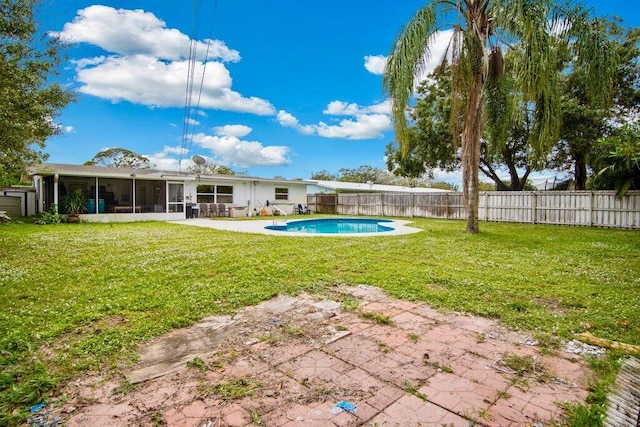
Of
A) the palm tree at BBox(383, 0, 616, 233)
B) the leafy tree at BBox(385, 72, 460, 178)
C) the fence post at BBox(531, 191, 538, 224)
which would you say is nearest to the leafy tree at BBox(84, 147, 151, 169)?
the leafy tree at BBox(385, 72, 460, 178)

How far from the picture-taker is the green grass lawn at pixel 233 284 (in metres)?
3.00

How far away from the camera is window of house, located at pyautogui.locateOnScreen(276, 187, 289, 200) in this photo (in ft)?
77.7

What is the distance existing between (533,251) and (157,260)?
8.20 metres

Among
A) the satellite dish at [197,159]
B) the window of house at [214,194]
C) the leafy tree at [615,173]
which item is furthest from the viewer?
the satellite dish at [197,159]

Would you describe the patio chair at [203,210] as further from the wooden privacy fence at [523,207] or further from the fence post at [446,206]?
the fence post at [446,206]

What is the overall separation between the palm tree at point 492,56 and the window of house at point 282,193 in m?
14.6

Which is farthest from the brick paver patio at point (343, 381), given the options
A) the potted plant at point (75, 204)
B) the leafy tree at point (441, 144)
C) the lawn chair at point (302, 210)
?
the lawn chair at point (302, 210)

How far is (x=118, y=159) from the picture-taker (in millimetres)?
34500

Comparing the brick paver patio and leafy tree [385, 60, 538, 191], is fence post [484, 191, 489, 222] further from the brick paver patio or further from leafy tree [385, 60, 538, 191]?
the brick paver patio

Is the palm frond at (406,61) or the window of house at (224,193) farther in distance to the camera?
the window of house at (224,193)

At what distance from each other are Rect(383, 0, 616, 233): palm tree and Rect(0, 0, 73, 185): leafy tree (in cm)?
837

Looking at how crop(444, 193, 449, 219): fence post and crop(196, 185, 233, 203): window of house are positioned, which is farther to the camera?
crop(196, 185, 233, 203): window of house

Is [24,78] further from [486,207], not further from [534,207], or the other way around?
[534,207]

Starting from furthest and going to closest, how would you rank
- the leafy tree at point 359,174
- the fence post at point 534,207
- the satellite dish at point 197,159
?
the leafy tree at point 359,174
the satellite dish at point 197,159
the fence post at point 534,207
